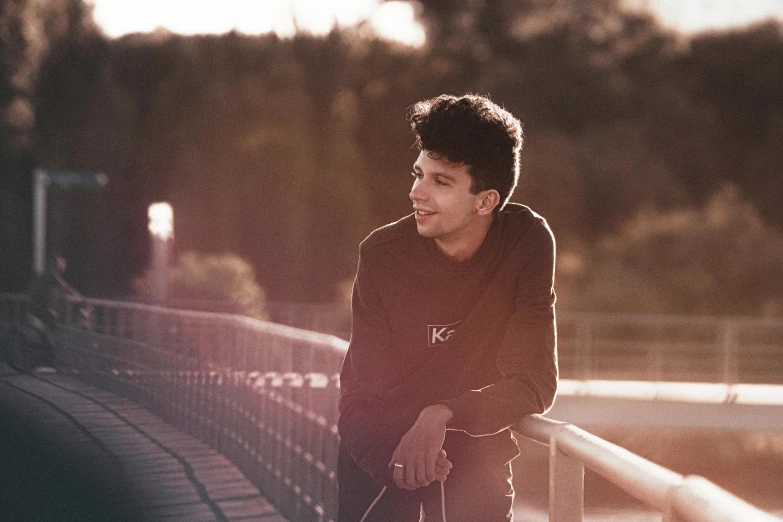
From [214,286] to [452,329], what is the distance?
23.9m

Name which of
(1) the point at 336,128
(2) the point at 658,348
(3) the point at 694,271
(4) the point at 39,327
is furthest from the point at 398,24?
(4) the point at 39,327

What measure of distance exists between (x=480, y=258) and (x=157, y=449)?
7430 mm

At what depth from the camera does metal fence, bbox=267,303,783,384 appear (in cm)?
2340

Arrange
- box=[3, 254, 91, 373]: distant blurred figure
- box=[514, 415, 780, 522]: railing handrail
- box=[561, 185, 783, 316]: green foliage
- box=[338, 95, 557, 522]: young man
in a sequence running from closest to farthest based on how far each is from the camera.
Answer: box=[514, 415, 780, 522]: railing handrail
box=[338, 95, 557, 522]: young man
box=[3, 254, 91, 373]: distant blurred figure
box=[561, 185, 783, 316]: green foliage

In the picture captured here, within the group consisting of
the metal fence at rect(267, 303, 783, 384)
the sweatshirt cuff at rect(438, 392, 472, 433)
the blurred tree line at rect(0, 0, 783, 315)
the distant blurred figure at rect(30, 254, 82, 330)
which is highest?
the blurred tree line at rect(0, 0, 783, 315)

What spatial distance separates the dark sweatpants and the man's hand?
0.12 metres

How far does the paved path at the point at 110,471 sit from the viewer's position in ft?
24.0

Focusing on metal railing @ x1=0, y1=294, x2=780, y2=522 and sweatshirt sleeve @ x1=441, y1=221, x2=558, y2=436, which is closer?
metal railing @ x1=0, y1=294, x2=780, y2=522

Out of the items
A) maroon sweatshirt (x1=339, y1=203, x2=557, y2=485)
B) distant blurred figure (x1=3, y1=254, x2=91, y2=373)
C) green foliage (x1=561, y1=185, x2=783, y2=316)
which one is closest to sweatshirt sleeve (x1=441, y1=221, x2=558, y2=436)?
maroon sweatshirt (x1=339, y1=203, x2=557, y2=485)

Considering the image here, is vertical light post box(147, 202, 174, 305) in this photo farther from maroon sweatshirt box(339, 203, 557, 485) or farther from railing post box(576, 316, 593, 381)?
maroon sweatshirt box(339, 203, 557, 485)

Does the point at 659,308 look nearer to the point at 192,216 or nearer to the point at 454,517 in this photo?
the point at 192,216

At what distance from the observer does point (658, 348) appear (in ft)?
77.5

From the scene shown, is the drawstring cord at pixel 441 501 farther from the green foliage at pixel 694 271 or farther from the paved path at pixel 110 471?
the green foliage at pixel 694 271

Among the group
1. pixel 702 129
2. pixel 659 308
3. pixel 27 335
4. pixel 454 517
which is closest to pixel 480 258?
pixel 454 517
